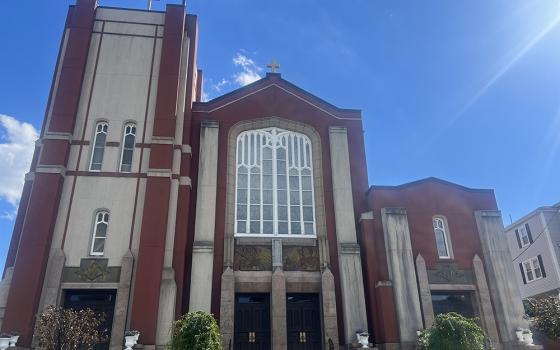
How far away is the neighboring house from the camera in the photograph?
3391cm

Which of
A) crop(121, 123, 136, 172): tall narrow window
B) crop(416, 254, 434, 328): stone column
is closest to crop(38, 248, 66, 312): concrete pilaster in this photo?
crop(121, 123, 136, 172): tall narrow window

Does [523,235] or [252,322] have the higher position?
[523,235]

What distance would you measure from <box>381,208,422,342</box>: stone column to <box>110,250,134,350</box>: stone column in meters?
11.4

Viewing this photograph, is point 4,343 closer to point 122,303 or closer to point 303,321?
point 122,303

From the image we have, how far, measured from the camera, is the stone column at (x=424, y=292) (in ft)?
64.6

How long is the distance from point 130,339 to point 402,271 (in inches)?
467

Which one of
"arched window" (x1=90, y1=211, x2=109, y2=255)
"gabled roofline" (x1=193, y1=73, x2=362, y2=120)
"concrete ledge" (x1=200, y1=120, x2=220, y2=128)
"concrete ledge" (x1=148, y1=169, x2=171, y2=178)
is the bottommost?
"arched window" (x1=90, y1=211, x2=109, y2=255)

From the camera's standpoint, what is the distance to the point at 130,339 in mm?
17203

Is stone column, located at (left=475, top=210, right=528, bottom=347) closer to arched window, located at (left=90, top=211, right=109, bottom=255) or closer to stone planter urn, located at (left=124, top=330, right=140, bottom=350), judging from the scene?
stone planter urn, located at (left=124, top=330, right=140, bottom=350)

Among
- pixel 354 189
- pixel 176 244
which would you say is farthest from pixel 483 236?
pixel 176 244

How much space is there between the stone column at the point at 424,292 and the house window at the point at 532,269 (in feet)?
65.6

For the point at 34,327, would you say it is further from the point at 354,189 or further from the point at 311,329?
the point at 354,189

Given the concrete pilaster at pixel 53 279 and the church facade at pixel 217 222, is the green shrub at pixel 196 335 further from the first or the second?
the concrete pilaster at pixel 53 279

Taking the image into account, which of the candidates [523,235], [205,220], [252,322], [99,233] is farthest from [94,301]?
[523,235]
